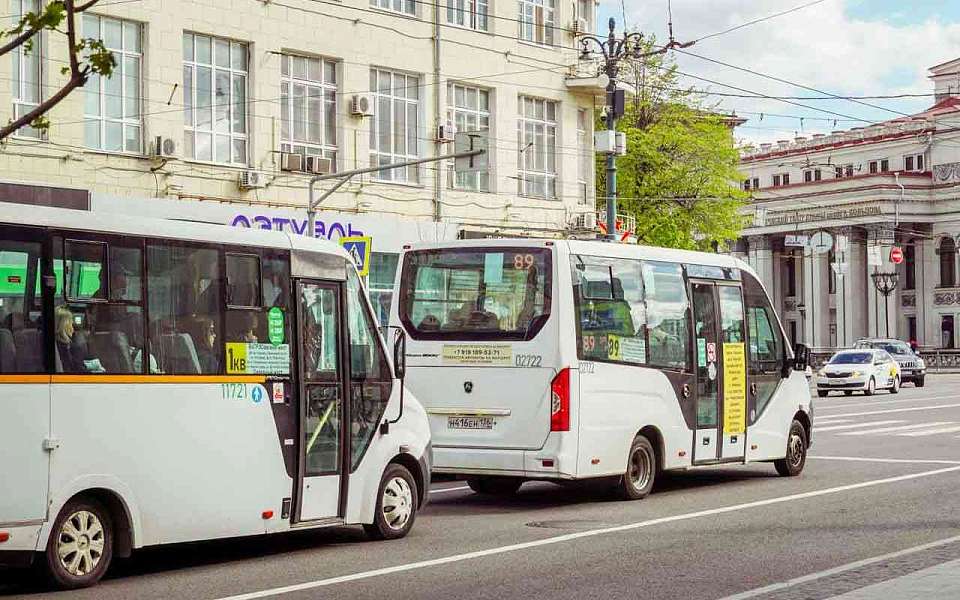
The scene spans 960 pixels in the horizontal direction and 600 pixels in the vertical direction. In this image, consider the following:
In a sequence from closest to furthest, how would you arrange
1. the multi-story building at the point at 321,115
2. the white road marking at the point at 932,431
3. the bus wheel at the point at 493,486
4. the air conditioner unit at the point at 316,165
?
the bus wheel at the point at 493,486 → the white road marking at the point at 932,431 → the multi-story building at the point at 321,115 → the air conditioner unit at the point at 316,165

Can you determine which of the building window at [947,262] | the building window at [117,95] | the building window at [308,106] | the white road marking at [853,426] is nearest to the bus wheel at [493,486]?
the white road marking at [853,426]

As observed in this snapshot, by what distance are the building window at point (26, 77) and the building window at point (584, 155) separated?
59.2ft

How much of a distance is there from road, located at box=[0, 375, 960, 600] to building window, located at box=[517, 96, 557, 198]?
23710 mm

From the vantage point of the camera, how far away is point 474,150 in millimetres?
31219

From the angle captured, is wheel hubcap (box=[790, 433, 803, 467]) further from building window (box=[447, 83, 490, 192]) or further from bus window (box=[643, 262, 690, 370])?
building window (box=[447, 83, 490, 192])

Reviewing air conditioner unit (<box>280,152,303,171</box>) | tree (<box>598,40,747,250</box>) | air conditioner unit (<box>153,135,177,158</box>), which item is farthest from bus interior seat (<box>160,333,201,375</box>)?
tree (<box>598,40,747,250</box>)

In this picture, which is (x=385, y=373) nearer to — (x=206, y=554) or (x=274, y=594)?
(x=206, y=554)

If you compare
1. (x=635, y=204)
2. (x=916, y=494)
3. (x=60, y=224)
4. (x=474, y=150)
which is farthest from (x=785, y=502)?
(x=635, y=204)

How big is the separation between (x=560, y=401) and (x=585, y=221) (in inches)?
1136

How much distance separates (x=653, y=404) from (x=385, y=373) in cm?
439

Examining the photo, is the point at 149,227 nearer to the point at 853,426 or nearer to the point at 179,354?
the point at 179,354

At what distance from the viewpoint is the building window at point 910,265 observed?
320 ft

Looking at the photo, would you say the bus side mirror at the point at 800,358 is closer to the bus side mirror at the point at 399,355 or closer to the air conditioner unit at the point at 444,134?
the bus side mirror at the point at 399,355

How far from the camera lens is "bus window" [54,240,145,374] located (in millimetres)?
10047
